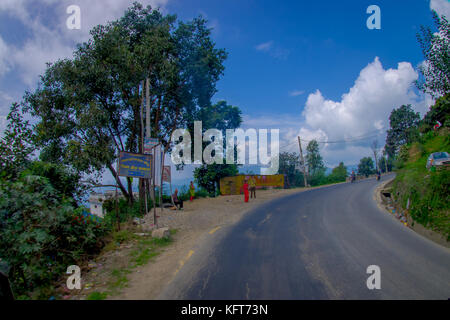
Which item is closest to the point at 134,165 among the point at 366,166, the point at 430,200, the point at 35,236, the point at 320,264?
the point at 35,236

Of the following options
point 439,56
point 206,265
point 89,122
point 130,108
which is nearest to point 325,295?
point 206,265

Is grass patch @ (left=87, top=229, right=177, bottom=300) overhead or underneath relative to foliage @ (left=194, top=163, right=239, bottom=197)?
underneath

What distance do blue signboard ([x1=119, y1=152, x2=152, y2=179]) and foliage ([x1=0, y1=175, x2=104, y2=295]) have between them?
2.23m

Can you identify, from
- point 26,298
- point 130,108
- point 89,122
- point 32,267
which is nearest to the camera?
point 26,298

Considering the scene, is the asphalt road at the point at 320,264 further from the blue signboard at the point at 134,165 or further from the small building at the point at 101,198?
the small building at the point at 101,198

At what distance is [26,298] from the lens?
5.15 meters

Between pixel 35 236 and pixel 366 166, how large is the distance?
259 feet

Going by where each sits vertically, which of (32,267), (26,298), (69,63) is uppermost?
(69,63)

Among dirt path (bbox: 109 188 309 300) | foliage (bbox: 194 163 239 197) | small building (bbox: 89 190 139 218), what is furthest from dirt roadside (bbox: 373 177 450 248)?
foliage (bbox: 194 163 239 197)

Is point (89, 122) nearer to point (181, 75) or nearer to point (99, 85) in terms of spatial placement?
point (99, 85)

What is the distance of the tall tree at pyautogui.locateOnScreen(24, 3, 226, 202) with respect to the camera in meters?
16.5

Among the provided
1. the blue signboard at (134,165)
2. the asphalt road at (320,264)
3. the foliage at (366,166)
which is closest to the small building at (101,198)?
the blue signboard at (134,165)

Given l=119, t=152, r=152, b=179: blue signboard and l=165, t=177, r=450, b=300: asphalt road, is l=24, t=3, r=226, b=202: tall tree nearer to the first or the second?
l=119, t=152, r=152, b=179: blue signboard
